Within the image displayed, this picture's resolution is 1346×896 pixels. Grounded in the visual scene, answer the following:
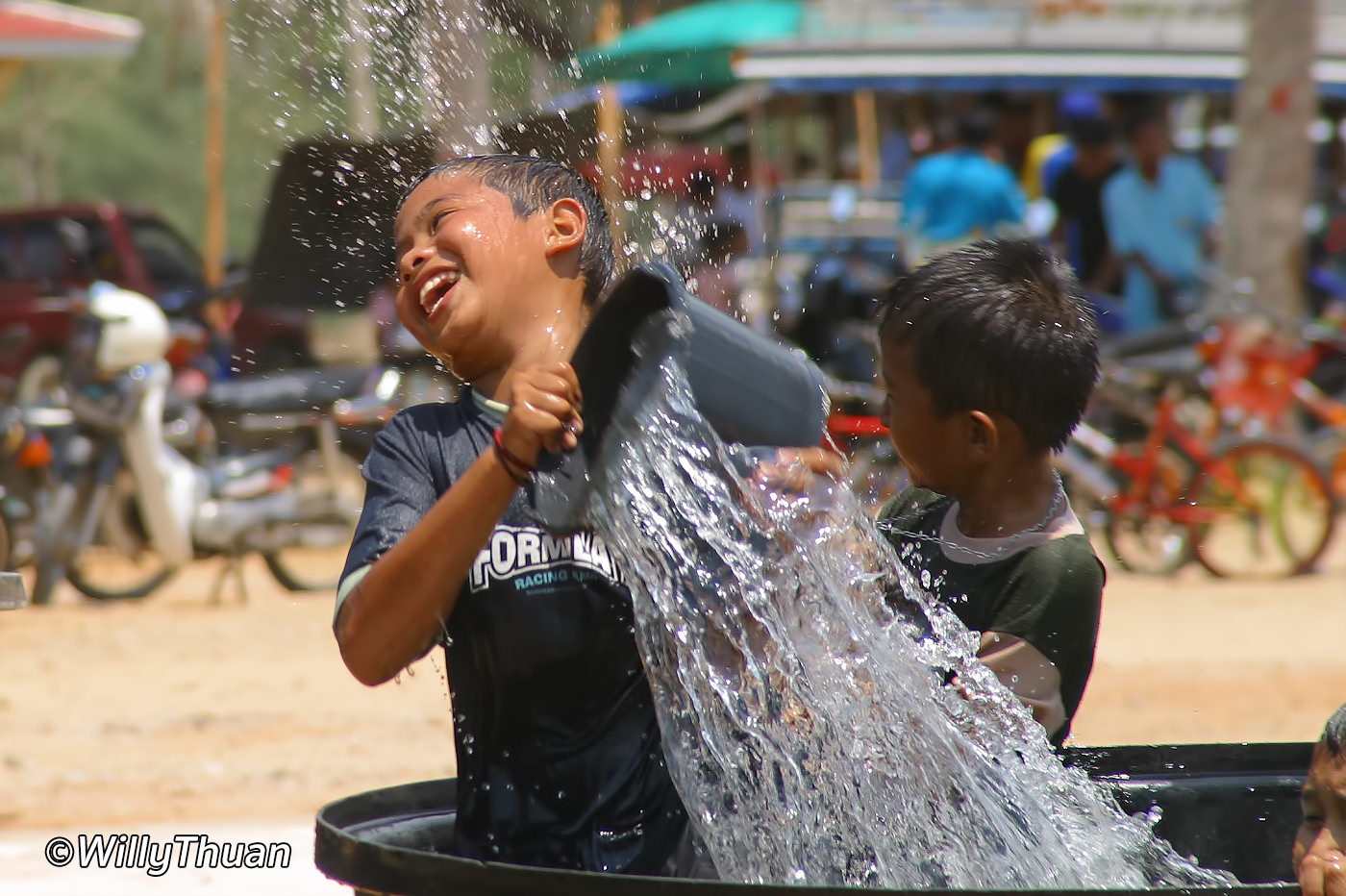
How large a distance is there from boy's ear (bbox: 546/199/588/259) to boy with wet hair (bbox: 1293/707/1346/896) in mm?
863

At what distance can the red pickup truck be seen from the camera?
474 inches

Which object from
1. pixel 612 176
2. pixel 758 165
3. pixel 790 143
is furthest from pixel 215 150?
pixel 612 176

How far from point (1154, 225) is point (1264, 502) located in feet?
8.27

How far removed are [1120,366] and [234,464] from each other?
4481 mm

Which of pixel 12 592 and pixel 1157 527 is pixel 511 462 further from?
pixel 1157 527

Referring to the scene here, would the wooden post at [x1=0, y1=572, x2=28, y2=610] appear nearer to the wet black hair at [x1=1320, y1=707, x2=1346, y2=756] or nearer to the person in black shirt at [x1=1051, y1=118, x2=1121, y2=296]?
the wet black hair at [x1=1320, y1=707, x2=1346, y2=756]

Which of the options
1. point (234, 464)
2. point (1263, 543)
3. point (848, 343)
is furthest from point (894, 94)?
point (234, 464)

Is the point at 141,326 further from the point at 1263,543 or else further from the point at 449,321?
the point at 449,321

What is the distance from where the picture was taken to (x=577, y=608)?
1711 mm

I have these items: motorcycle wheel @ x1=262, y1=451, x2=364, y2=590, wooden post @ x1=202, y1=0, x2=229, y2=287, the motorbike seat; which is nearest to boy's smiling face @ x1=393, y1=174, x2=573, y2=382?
motorcycle wheel @ x1=262, y1=451, x2=364, y2=590

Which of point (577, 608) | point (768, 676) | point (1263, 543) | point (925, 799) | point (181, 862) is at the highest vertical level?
point (577, 608)

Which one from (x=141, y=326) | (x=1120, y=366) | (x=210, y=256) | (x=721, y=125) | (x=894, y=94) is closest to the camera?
(x=141, y=326)

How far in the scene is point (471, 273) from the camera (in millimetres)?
1720

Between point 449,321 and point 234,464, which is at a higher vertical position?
point 449,321
